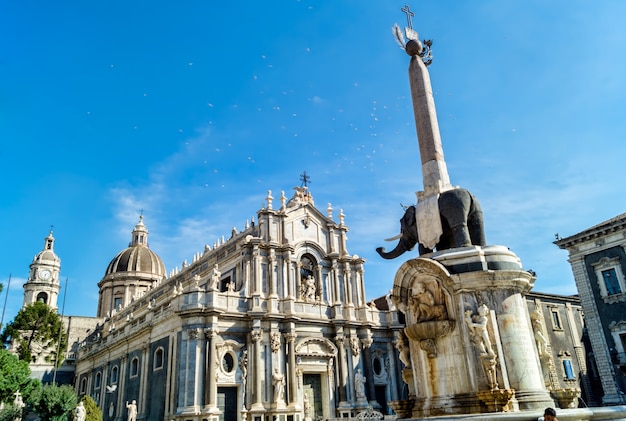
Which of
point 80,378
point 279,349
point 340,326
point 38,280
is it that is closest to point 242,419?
point 279,349

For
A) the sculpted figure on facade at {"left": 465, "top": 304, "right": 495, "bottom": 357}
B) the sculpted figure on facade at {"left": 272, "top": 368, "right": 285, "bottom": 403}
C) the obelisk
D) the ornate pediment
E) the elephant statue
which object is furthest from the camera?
the ornate pediment

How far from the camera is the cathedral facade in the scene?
28.6m

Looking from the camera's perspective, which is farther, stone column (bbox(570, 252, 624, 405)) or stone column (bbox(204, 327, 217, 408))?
stone column (bbox(570, 252, 624, 405))

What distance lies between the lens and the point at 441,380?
1030cm

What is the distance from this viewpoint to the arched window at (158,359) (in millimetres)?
30978

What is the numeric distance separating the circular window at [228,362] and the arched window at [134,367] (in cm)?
843

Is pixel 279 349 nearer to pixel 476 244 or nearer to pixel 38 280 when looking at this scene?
pixel 476 244

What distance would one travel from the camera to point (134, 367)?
34.8 metres

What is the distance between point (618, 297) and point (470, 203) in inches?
837

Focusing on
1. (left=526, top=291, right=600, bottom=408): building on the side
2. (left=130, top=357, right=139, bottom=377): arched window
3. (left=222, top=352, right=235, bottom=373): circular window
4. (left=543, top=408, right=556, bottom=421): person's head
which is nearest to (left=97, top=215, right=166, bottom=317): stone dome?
(left=130, top=357, right=139, bottom=377): arched window

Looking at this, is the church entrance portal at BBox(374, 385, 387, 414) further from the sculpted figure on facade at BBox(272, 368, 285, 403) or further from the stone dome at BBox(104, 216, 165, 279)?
the stone dome at BBox(104, 216, 165, 279)

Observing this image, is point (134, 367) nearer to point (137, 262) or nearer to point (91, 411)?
point (91, 411)

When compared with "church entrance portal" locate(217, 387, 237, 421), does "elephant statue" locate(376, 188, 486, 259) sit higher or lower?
higher

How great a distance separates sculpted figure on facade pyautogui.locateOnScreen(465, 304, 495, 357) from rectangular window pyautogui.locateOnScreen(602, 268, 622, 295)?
22.6 metres
